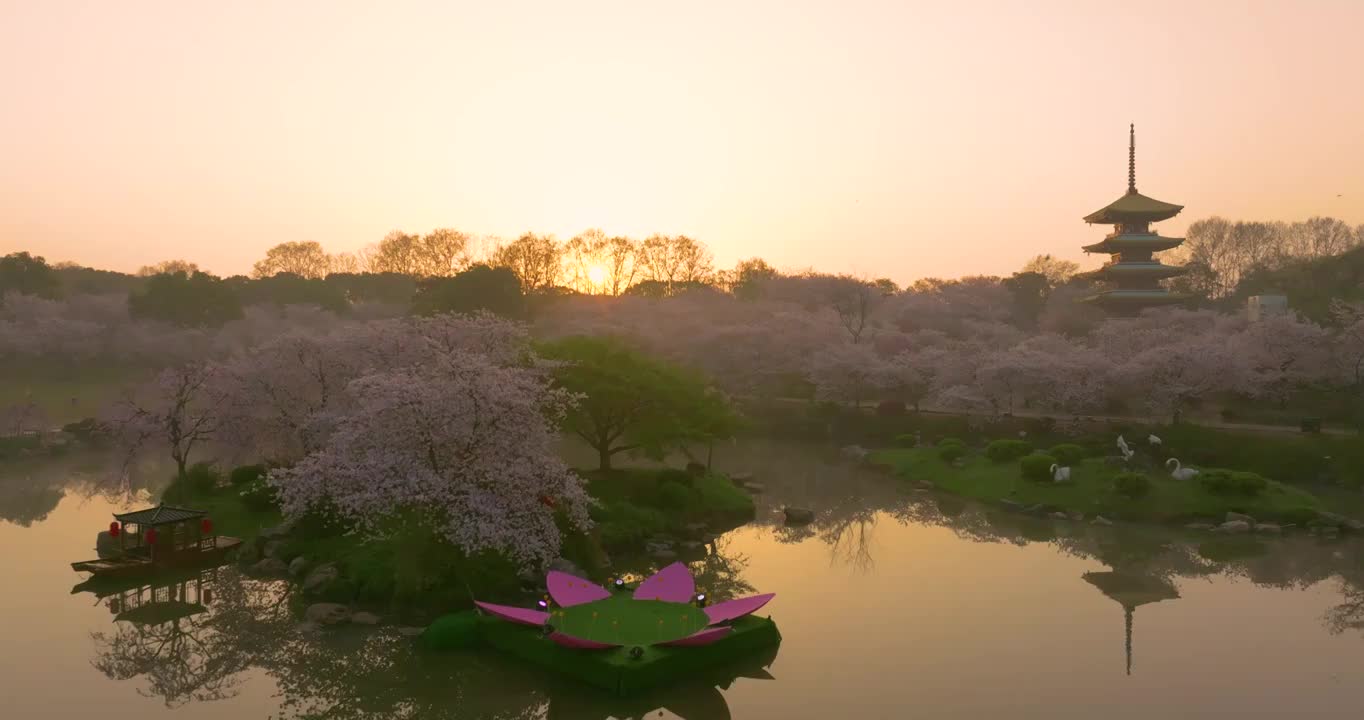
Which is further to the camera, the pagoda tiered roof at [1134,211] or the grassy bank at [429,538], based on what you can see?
the pagoda tiered roof at [1134,211]

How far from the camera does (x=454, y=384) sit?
2264 centimetres

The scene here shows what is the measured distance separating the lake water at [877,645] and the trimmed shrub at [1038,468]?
19.4ft

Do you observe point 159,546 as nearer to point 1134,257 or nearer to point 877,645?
point 877,645

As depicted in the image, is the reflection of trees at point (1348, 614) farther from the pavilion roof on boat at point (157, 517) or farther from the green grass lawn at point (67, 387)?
the green grass lawn at point (67, 387)

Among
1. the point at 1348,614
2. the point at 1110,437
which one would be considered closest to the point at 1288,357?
the point at 1110,437

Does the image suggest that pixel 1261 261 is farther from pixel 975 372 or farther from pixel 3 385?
pixel 3 385

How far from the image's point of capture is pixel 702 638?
747 inches

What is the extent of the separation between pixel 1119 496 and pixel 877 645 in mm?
20051

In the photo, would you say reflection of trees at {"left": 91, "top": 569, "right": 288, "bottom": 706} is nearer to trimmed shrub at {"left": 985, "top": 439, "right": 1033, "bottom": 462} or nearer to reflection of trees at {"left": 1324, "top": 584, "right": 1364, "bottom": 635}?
reflection of trees at {"left": 1324, "top": 584, "right": 1364, "bottom": 635}

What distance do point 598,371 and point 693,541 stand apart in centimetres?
732

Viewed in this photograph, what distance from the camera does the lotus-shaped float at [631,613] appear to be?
62.6 feet

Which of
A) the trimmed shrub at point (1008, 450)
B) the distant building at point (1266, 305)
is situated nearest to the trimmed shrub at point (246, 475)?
the trimmed shrub at point (1008, 450)

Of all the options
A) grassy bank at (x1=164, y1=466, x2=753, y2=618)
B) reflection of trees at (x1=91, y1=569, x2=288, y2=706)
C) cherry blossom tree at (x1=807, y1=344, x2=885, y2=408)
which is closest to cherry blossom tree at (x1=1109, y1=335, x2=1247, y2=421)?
cherry blossom tree at (x1=807, y1=344, x2=885, y2=408)

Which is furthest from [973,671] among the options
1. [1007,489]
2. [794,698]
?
Answer: [1007,489]
